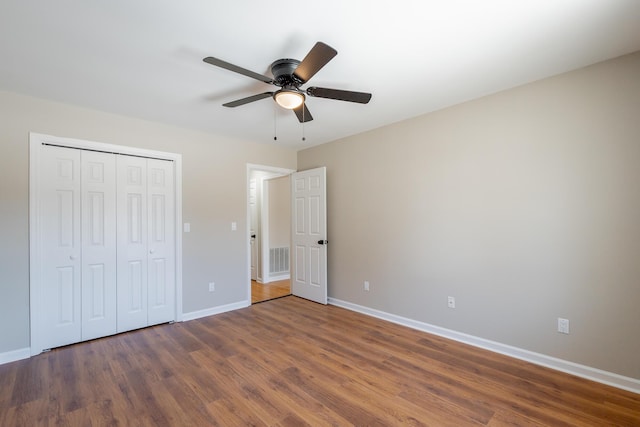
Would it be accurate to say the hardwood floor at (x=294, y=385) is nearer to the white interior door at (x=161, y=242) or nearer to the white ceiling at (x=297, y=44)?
the white interior door at (x=161, y=242)

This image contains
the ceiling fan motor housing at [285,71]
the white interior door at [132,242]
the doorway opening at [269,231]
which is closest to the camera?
the ceiling fan motor housing at [285,71]

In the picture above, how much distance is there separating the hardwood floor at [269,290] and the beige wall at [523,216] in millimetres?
1727

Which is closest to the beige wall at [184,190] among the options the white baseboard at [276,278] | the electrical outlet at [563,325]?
the white baseboard at [276,278]

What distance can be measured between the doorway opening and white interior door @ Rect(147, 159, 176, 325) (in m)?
1.90

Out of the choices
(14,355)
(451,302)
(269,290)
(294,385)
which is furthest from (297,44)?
(269,290)

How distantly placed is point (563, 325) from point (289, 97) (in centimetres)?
294

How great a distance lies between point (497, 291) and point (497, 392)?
0.96 meters

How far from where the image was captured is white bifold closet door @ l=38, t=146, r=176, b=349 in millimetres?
2951

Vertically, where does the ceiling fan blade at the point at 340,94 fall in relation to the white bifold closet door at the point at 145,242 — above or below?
above

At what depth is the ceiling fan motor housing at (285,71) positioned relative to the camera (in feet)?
7.08

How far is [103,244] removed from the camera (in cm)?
324

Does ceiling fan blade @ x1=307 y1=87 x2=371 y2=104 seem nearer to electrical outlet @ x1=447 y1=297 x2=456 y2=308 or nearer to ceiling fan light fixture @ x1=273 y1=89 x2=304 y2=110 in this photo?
ceiling fan light fixture @ x1=273 y1=89 x2=304 y2=110

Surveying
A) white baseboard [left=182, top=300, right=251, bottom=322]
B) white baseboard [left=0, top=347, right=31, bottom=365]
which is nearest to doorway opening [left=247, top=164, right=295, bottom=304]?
white baseboard [left=182, top=300, right=251, bottom=322]

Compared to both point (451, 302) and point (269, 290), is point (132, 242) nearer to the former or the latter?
point (269, 290)
